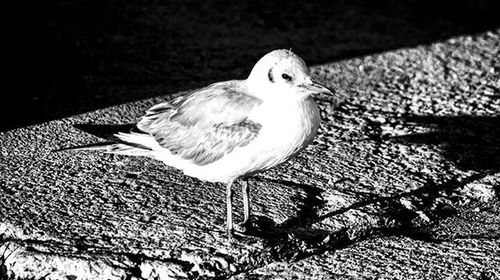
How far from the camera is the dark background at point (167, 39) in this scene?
5156 millimetres

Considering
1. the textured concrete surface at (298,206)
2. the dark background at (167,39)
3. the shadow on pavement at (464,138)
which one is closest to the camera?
the textured concrete surface at (298,206)

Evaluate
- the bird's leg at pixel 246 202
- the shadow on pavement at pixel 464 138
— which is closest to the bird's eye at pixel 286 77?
the bird's leg at pixel 246 202

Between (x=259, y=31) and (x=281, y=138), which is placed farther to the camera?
(x=259, y=31)

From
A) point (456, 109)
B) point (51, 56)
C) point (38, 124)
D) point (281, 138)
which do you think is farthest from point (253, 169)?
point (51, 56)

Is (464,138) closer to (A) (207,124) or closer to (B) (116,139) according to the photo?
(A) (207,124)

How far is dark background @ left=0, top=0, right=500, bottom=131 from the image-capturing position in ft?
16.9

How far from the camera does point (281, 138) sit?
340 cm

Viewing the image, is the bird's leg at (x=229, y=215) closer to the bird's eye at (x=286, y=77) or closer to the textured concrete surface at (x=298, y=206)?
the textured concrete surface at (x=298, y=206)

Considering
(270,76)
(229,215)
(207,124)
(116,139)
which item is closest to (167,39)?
(116,139)

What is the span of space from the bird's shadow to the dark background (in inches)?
51.8

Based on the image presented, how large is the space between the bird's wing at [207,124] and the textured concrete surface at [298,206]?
273 millimetres

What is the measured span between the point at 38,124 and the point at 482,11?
401cm

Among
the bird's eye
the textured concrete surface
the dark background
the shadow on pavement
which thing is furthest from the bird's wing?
the shadow on pavement

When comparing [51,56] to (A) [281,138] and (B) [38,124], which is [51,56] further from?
(A) [281,138]
